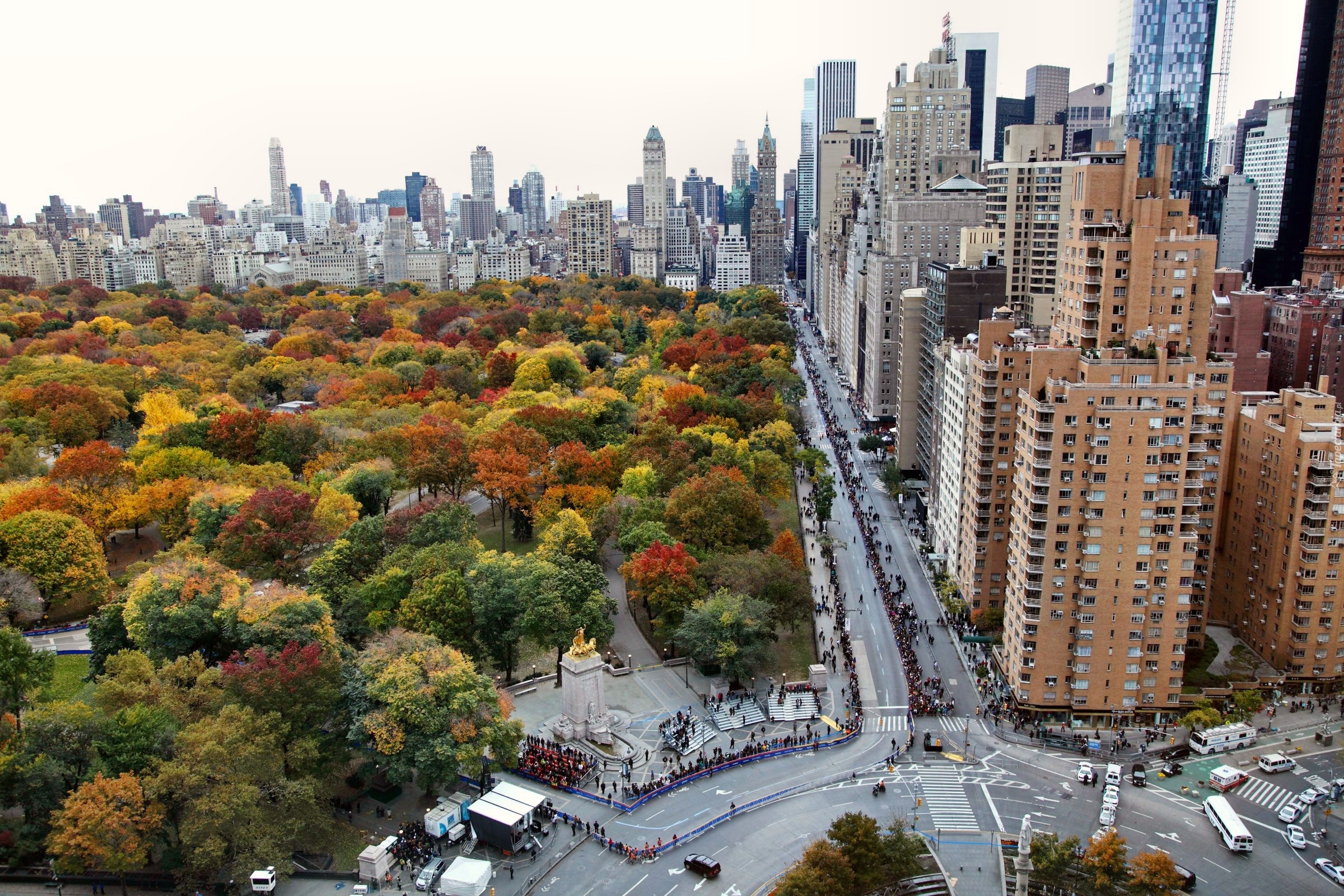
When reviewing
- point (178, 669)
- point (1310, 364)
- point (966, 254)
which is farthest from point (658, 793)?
point (1310, 364)

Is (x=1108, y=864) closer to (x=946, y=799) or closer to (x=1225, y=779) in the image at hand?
(x=946, y=799)

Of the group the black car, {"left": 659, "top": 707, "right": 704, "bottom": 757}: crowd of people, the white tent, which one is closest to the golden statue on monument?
{"left": 659, "top": 707, "right": 704, "bottom": 757}: crowd of people

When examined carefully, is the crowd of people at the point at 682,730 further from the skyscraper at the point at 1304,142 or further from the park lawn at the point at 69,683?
the skyscraper at the point at 1304,142

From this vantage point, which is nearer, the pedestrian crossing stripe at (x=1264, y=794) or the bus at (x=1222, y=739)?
the pedestrian crossing stripe at (x=1264, y=794)

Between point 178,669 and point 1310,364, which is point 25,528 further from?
point 1310,364

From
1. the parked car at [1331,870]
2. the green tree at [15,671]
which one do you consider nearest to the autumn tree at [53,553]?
the green tree at [15,671]

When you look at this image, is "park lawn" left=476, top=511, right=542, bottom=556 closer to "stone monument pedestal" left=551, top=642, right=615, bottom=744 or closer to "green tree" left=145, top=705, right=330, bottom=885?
"stone monument pedestal" left=551, top=642, right=615, bottom=744
